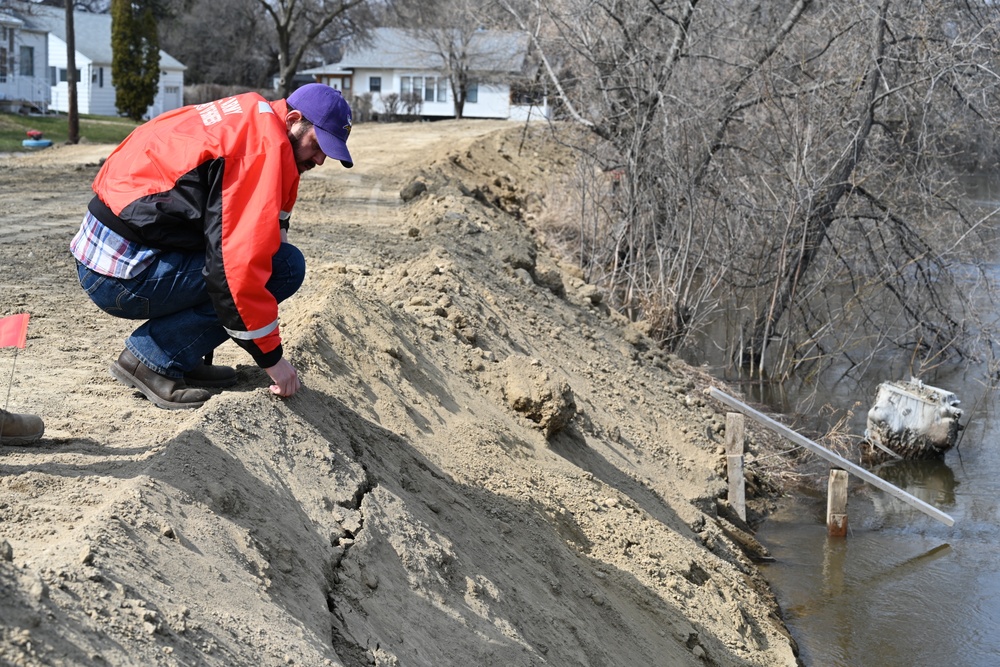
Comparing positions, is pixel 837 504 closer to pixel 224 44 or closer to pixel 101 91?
pixel 101 91

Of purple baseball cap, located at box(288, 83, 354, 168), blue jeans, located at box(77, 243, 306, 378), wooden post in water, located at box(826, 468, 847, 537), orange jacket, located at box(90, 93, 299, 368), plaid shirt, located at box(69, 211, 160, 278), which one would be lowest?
wooden post in water, located at box(826, 468, 847, 537)

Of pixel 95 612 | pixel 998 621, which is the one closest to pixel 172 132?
pixel 95 612

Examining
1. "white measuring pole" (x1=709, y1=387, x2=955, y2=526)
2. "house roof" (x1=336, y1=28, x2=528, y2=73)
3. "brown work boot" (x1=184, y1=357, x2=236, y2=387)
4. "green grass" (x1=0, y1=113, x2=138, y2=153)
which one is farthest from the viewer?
"house roof" (x1=336, y1=28, x2=528, y2=73)

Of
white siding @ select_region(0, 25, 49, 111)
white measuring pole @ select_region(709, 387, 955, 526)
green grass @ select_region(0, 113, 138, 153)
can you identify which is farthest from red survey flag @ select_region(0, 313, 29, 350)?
white siding @ select_region(0, 25, 49, 111)

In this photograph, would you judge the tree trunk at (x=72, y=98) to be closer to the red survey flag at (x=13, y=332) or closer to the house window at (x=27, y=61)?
the house window at (x=27, y=61)

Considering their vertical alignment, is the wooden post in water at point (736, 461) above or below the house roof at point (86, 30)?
below

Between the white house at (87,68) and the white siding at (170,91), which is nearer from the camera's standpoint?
the white house at (87,68)

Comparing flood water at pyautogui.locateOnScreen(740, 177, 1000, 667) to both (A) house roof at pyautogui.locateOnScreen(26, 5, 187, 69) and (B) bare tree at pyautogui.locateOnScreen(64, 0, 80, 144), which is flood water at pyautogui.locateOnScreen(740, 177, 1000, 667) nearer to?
(B) bare tree at pyautogui.locateOnScreen(64, 0, 80, 144)

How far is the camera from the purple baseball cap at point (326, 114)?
408 cm

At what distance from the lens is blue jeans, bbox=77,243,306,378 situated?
4293mm

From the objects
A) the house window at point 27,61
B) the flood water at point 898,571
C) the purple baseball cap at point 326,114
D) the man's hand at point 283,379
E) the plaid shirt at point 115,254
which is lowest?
the flood water at point 898,571

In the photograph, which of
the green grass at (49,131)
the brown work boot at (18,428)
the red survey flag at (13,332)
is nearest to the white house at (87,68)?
the green grass at (49,131)

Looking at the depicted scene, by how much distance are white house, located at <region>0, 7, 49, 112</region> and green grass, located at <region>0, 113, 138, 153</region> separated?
6395 mm

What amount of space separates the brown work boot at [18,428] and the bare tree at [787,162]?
8852 millimetres
